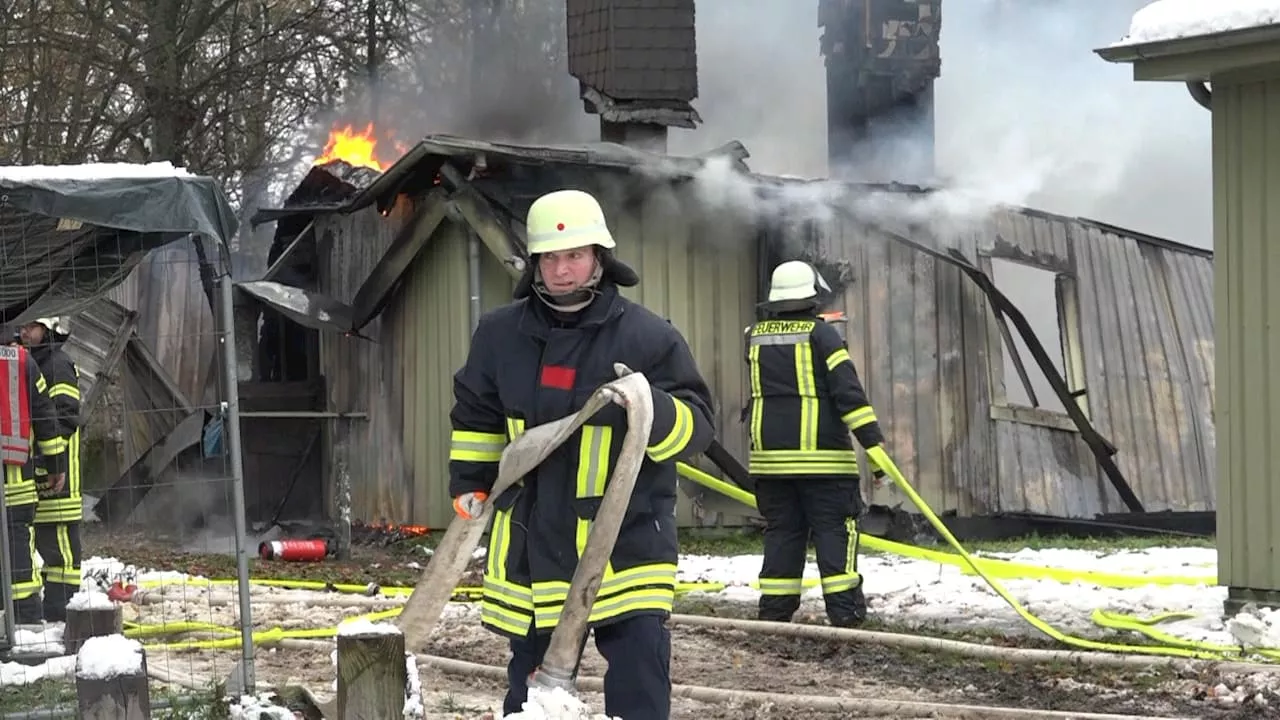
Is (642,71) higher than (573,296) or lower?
higher

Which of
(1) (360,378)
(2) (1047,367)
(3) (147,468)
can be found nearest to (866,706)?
(2) (1047,367)

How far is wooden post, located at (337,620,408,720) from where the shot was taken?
4.64m

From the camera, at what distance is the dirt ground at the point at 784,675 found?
261 inches

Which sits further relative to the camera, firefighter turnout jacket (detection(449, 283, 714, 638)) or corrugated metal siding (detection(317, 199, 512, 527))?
corrugated metal siding (detection(317, 199, 512, 527))

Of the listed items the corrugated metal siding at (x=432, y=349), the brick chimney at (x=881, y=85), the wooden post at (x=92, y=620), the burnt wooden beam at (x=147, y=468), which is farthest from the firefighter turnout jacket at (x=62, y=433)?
the brick chimney at (x=881, y=85)

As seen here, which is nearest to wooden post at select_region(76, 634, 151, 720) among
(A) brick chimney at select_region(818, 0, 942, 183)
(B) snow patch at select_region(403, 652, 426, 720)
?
(B) snow patch at select_region(403, 652, 426, 720)

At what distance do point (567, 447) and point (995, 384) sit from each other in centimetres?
918

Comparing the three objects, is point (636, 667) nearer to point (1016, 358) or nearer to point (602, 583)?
point (602, 583)

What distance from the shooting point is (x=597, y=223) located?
5.09 metres

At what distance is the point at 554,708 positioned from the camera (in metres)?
4.68

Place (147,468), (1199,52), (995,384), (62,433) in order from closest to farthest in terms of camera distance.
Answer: (1199,52) → (62,433) → (995,384) → (147,468)

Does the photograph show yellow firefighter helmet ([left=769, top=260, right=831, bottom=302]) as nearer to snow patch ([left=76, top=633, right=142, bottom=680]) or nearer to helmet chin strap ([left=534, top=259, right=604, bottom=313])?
helmet chin strap ([left=534, top=259, right=604, bottom=313])

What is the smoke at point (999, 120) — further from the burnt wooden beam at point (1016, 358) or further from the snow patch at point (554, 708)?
the snow patch at point (554, 708)

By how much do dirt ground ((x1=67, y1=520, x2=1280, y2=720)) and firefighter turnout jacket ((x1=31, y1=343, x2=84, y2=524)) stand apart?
77 centimetres
